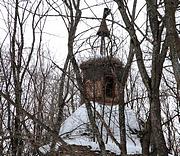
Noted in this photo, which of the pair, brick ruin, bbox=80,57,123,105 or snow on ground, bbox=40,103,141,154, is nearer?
snow on ground, bbox=40,103,141,154

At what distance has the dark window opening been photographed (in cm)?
927

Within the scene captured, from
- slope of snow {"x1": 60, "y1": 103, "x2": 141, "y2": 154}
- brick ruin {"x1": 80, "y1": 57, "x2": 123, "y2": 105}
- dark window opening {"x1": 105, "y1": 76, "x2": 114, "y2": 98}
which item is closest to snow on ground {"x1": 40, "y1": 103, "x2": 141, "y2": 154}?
slope of snow {"x1": 60, "y1": 103, "x2": 141, "y2": 154}

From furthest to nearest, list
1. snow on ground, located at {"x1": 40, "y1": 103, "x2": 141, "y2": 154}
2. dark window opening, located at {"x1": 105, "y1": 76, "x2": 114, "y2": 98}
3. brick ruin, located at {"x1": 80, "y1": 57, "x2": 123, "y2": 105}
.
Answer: dark window opening, located at {"x1": 105, "y1": 76, "x2": 114, "y2": 98} → brick ruin, located at {"x1": 80, "y1": 57, "x2": 123, "y2": 105} → snow on ground, located at {"x1": 40, "y1": 103, "x2": 141, "y2": 154}

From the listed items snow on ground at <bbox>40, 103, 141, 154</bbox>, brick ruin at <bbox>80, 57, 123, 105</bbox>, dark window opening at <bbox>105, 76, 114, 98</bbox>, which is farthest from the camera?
dark window opening at <bbox>105, 76, 114, 98</bbox>

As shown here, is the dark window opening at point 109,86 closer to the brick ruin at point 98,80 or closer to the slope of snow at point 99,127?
the brick ruin at point 98,80

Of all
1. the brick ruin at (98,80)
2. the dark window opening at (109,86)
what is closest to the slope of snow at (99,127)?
the brick ruin at (98,80)

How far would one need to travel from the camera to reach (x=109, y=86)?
9602 millimetres

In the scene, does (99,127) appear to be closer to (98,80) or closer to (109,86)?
(98,80)

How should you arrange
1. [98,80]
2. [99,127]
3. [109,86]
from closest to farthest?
1. [99,127]
2. [98,80]
3. [109,86]

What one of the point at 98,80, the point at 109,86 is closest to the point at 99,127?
the point at 98,80

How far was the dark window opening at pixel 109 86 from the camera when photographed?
30.4 ft

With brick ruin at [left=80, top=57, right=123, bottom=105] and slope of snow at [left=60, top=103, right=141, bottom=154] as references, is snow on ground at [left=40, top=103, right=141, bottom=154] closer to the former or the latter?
slope of snow at [left=60, top=103, right=141, bottom=154]

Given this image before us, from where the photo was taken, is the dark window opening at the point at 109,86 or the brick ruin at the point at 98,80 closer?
the brick ruin at the point at 98,80

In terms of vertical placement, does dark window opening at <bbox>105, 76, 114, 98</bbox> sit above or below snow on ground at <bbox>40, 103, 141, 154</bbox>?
above
